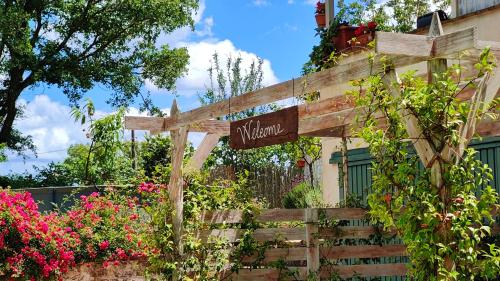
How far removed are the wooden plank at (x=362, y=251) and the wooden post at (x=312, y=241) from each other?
0.23 m

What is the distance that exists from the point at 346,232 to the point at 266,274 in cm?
108

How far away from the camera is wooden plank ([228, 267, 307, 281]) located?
27.2 ft

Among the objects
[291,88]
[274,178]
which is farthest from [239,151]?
[291,88]

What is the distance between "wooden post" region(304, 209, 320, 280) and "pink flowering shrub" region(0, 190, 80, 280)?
424cm

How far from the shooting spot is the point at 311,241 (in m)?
8.20

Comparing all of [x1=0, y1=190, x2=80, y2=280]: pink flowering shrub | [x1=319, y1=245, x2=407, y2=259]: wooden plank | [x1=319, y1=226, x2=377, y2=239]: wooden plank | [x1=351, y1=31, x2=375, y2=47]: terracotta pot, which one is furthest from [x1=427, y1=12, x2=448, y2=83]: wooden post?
[x1=0, y1=190, x2=80, y2=280]: pink flowering shrub

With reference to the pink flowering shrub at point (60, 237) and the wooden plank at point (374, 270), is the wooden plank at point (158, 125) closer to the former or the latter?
the wooden plank at point (374, 270)

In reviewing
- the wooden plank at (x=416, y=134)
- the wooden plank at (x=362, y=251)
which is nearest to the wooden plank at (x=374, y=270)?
the wooden plank at (x=362, y=251)

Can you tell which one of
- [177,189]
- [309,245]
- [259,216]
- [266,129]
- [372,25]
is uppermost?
[372,25]

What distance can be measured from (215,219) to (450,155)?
13.3 feet

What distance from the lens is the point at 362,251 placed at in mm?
8586

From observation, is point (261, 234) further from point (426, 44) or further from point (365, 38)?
point (426, 44)

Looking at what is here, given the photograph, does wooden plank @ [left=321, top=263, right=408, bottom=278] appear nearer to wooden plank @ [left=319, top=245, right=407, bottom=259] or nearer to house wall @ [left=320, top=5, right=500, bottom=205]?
wooden plank @ [left=319, top=245, right=407, bottom=259]

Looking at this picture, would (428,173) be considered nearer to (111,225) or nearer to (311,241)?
(311,241)
